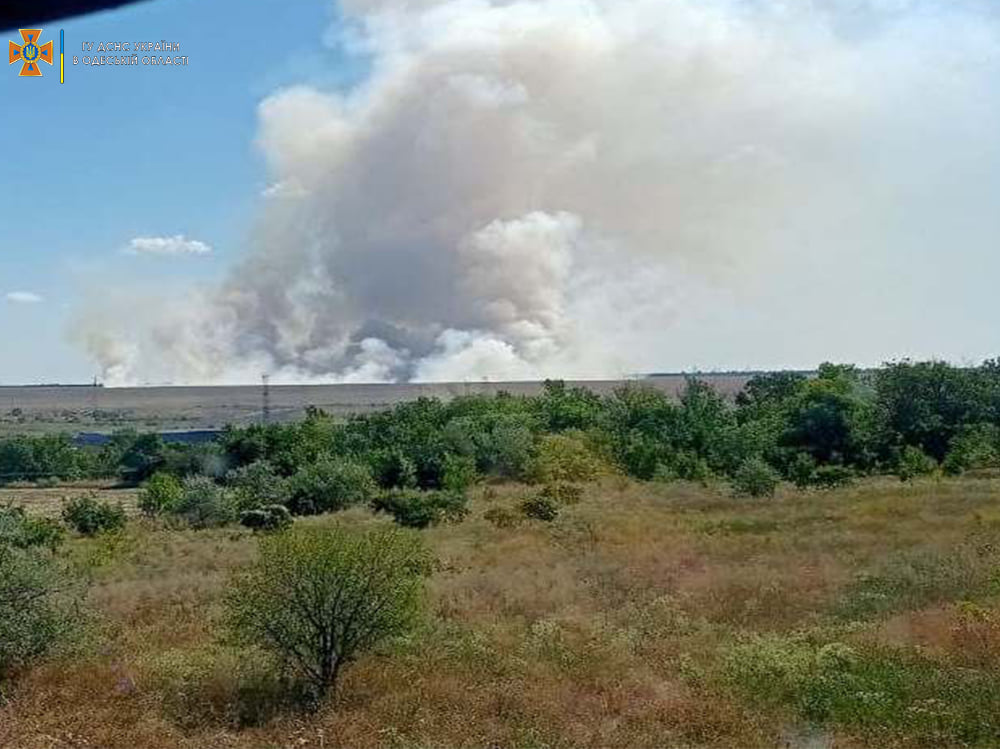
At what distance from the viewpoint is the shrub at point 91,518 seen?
104ft

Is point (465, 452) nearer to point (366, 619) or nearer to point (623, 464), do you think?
point (623, 464)

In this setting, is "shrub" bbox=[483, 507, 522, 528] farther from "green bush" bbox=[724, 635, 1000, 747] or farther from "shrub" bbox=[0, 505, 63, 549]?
"green bush" bbox=[724, 635, 1000, 747]

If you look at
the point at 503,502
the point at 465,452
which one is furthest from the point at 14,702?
the point at 465,452

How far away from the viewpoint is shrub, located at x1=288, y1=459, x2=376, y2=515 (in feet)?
123

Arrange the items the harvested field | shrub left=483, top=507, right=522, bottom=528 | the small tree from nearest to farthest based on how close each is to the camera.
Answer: the small tree → shrub left=483, top=507, right=522, bottom=528 → the harvested field

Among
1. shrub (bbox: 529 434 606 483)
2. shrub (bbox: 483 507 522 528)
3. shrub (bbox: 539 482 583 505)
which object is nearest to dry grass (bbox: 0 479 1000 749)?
shrub (bbox: 483 507 522 528)

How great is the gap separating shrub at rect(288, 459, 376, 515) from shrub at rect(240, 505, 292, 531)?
3.79 m

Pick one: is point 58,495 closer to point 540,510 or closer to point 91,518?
point 91,518

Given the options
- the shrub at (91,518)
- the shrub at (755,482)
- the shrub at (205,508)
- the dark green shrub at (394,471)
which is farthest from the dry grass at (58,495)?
the shrub at (755,482)

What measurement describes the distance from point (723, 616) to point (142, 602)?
10.4 meters

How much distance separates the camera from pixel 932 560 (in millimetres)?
18516

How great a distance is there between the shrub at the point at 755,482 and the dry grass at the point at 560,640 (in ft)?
29.5

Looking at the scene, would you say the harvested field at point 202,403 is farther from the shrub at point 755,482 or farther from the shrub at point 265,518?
the shrub at point 265,518

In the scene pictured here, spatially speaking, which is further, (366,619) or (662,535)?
(662,535)
